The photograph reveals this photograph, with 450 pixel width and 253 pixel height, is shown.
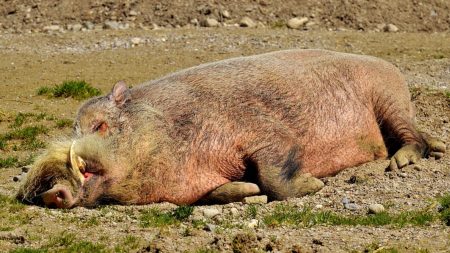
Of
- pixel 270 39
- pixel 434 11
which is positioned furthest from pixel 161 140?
pixel 434 11

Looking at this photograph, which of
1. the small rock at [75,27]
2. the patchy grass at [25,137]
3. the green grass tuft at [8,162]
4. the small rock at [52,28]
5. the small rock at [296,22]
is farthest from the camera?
the small rock at [52,28]

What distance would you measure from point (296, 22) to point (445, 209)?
13207 millimetres

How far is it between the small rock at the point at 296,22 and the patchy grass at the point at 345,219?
12.9 meters

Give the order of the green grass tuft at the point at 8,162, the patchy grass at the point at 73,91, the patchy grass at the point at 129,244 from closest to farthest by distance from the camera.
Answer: the patchy grass at the point at 129,244 < the green grass tuft at the point at 8,162 < the patchy grass at the point at 73,91

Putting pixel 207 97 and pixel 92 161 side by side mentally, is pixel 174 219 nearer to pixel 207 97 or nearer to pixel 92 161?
pixel 92 161

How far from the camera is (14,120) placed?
37.5 feet

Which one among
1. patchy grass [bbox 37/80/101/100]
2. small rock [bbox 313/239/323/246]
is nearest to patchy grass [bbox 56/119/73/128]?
patchy grass [bbox 37/80/101/100]

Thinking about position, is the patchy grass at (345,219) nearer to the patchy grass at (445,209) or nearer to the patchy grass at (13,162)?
the patchy grass at (445,209)

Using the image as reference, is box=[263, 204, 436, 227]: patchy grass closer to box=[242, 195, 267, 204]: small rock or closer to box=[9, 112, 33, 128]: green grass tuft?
box=[242, 195, 267, 204]: small rock

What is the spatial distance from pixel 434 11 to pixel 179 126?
1440cm

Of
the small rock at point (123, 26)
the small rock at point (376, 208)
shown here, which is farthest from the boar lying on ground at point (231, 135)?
the small rock at point (123, 26)

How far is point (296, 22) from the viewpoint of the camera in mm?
19875

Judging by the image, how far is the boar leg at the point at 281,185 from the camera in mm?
7688

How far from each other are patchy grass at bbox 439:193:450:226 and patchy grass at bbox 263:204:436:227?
0.25ft
